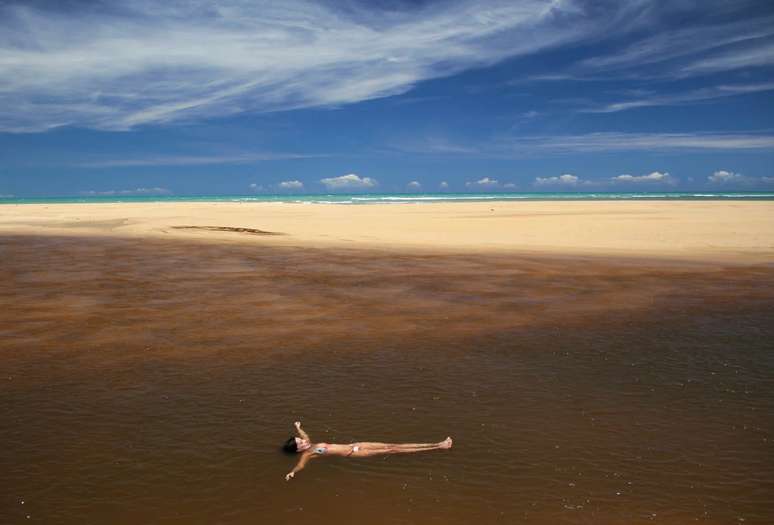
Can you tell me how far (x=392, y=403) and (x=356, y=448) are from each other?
1834 millimetres

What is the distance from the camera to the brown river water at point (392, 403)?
21.6 feet

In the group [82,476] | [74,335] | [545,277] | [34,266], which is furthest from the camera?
[34,266]

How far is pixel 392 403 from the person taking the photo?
9.36 m

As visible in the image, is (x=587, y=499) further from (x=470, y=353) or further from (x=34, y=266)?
(x=34, y=266)

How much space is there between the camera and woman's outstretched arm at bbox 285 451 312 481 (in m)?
6.98

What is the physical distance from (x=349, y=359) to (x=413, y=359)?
1.25 m

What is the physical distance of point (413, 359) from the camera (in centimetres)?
1176

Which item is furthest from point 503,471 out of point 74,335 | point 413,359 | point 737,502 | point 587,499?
point 74,335

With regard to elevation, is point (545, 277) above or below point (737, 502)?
above

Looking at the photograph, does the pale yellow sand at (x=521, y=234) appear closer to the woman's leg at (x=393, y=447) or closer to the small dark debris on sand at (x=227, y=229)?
the small dark debris on sand at (x=227, y=229)

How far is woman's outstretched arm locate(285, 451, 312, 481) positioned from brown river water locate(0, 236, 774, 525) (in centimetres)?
12

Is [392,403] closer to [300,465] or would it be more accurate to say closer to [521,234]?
[300,465]

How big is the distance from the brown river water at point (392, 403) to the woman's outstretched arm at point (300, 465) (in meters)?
0.12

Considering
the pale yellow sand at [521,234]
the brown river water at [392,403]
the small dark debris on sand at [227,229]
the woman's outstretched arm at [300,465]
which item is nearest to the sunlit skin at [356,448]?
the woman's outstretched arm at [300,465]
